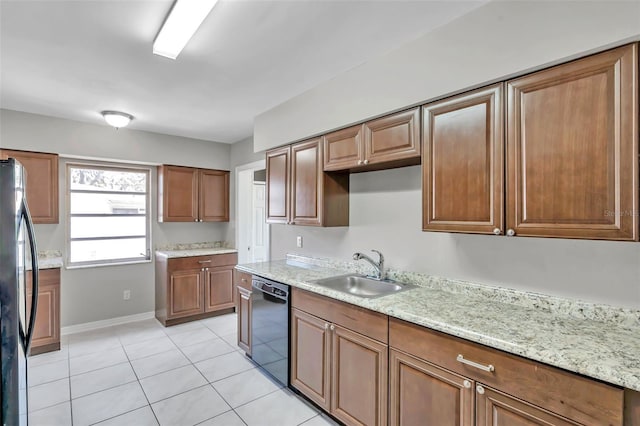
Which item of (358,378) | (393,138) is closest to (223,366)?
(358,378)

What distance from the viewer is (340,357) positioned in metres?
2.10

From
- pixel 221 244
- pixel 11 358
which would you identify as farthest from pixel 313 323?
pixel 221 244

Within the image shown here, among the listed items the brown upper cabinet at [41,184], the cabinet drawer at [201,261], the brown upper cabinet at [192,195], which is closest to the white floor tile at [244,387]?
the cabinet drawer at [201,261]

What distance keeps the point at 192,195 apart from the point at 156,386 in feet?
8.45

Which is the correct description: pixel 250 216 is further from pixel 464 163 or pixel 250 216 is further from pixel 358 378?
pixel 464 163

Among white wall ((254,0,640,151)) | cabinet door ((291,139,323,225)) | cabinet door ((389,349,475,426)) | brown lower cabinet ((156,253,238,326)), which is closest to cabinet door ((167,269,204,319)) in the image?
brown lower cabinet ((156,253,238,326))

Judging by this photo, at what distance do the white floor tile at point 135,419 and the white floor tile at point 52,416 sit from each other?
27 centimetres

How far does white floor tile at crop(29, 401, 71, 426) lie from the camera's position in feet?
7.14

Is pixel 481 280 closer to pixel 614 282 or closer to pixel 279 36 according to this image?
pixel 614 282

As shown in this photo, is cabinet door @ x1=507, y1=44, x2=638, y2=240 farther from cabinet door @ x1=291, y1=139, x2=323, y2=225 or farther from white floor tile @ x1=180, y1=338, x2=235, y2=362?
white floor tile @ x1=180, y1=338, x2=235, y2=362

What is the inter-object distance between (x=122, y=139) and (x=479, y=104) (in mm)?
4120

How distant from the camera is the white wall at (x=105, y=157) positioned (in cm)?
348

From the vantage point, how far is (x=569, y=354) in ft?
3.92

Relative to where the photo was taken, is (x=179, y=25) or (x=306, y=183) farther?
(x=306, y=183)
